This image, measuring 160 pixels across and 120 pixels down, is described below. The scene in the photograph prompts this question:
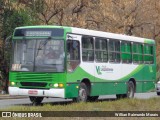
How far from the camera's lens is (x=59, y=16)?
37.1 meters

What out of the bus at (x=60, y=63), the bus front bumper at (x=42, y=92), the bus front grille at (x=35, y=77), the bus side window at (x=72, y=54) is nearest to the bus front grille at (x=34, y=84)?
the bus at (x=60, y=63)

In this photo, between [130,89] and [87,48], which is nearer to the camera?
[87,48]

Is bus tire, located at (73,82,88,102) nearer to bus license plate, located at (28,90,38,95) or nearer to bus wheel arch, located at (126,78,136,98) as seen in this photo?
bus license plate, located at (28,90,38,95)

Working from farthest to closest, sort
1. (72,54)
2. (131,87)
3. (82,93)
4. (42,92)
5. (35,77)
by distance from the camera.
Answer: (131,87) → (82,93) → (72,54) → (35,77) → (42,92)

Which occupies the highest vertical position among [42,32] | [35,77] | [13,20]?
[13,20]

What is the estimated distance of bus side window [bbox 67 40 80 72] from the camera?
18.6 meters

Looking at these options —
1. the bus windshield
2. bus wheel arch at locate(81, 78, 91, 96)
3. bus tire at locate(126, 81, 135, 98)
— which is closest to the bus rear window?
the bus windshield

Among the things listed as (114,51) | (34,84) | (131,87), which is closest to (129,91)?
(131,87)

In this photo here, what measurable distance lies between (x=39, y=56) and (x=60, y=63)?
890 mm

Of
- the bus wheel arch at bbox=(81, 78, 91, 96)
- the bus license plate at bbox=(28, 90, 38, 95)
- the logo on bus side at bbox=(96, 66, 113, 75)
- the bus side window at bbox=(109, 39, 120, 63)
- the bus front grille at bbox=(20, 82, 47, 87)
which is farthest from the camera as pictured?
the bus side window at bbox=(109, 39, 120, 63)

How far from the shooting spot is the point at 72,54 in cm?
1888

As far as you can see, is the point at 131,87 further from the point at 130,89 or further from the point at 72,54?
the point at 72,54

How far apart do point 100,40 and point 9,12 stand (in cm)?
1398

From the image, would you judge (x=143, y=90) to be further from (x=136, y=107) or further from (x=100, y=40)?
(x=136, y=107)
